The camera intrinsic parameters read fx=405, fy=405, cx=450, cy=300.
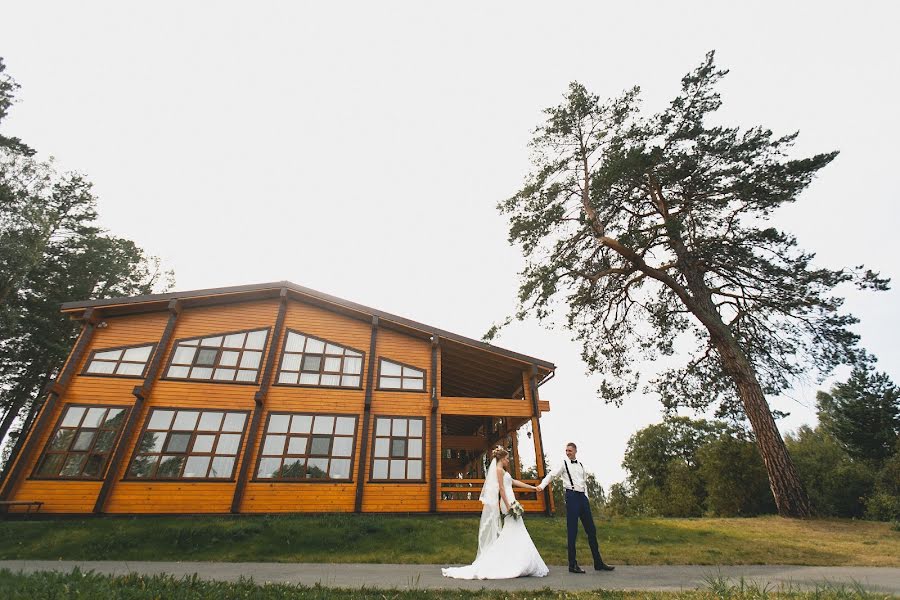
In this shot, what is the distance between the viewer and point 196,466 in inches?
540

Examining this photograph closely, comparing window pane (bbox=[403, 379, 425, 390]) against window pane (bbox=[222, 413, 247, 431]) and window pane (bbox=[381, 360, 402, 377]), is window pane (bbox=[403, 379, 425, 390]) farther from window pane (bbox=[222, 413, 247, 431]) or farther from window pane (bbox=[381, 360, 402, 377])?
window pane (bbox=[222, 413, 247, 431])

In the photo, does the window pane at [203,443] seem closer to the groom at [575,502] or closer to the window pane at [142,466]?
the window pane at [142,466]

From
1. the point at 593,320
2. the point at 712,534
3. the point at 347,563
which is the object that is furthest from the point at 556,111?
the point at 347,563

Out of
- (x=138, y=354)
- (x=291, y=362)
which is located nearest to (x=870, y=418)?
(x=291, y=362)

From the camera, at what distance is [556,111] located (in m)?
17.3

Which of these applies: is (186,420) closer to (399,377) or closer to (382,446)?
(382,446)

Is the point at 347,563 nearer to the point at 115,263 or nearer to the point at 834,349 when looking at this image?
the point at 834,349

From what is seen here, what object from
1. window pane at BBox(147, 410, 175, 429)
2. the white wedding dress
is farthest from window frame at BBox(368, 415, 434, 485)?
the white wedding dress

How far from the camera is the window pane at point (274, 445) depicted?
47.0 feet

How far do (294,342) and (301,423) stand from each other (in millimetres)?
3454

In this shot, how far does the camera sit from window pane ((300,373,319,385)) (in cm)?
1584

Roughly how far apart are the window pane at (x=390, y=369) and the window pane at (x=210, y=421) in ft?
19.7

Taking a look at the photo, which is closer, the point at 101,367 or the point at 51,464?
the point at 51,464

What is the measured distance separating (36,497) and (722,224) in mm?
25227
